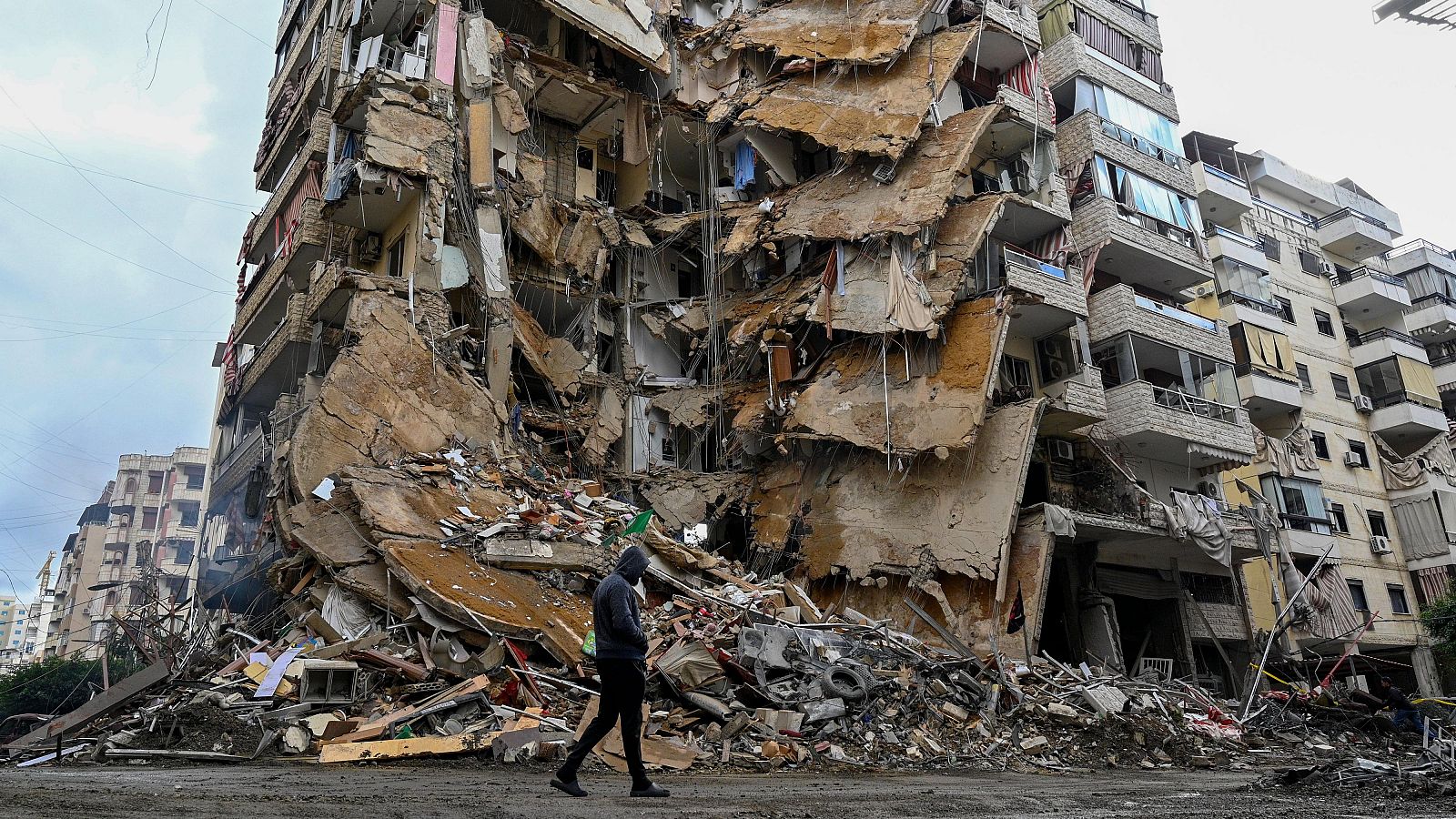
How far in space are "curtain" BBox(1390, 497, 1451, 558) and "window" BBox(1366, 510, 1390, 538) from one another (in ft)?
2.12

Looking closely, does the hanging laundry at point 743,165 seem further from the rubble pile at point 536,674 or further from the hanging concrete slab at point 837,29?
the rubble pile at point 536,674

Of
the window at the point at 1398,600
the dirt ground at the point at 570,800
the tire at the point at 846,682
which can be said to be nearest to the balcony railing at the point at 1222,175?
the window at the point at 1398,600

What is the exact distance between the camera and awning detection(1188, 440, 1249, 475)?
72.4 feet

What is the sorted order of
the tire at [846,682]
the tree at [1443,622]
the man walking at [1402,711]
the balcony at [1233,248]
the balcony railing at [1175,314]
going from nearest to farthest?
the tire at [846,682], the man walking at [1402,711], the balcony railing at [1175,314], the tree at [1443,622], the balcony at [1233,248]

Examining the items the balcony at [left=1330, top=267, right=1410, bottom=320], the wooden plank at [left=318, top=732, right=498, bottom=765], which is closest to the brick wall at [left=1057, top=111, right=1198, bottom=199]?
the balcony at [left=1330, top=267, right=1410, bottom=320]

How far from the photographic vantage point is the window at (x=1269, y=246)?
3441 cm

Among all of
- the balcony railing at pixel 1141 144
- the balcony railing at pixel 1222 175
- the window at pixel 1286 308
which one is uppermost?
the balcony railing at pixel 1222 175

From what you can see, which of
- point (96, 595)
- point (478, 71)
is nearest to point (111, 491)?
point (96, 595)

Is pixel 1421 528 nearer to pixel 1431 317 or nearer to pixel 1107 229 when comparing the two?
pixel 1431 317

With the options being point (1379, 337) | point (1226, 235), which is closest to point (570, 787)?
point (1226, 235)

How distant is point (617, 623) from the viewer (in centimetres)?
596

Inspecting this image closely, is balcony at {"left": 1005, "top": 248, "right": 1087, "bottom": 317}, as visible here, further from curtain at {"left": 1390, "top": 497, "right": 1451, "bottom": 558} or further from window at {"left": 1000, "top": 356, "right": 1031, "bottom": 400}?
curtain at {"left": 1390, "top": 497, "right": 1451, "bottom": 558}

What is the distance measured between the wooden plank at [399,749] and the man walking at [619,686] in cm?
311

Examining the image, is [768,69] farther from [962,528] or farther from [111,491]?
[111,491]
